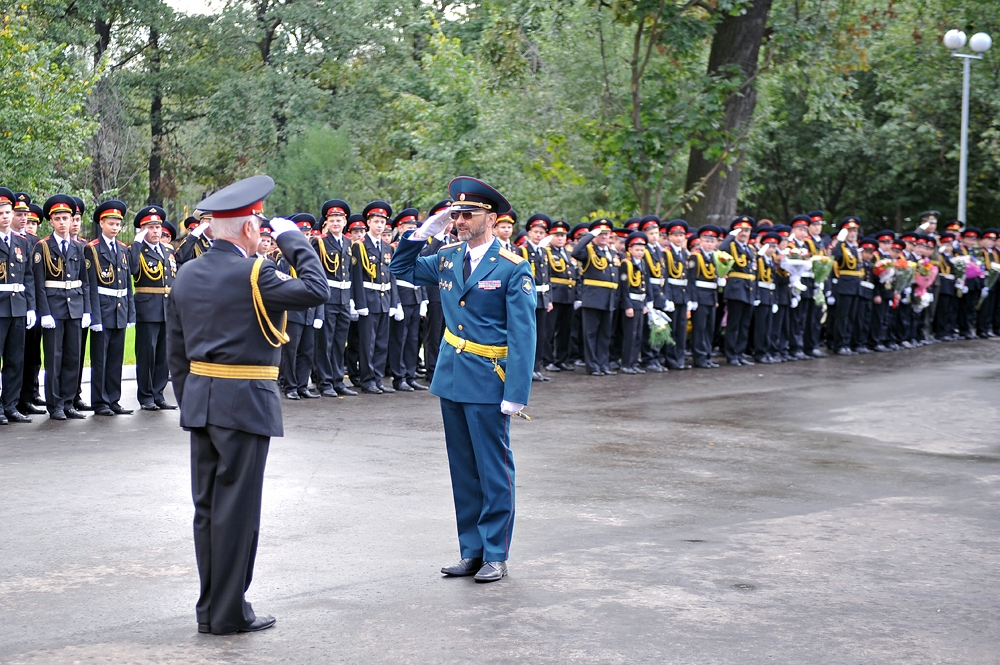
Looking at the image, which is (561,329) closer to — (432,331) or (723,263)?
(723,263)

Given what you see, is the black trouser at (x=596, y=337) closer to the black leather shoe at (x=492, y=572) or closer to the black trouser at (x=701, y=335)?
the black trouser at (x=701, y=335)

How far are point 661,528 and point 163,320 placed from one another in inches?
279

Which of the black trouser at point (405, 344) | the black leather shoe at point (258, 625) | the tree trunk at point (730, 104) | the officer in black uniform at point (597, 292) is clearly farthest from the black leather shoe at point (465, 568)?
the tree trunk at point (730, 104)

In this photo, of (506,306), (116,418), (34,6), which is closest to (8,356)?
(116,418)

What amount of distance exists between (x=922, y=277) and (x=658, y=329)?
7.15 m

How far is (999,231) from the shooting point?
79.8 feet

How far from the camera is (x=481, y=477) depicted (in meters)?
6.25

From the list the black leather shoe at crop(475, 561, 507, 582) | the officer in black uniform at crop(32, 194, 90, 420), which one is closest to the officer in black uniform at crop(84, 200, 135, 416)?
the officer in black uniform at crop(32, 194, 90, 420)

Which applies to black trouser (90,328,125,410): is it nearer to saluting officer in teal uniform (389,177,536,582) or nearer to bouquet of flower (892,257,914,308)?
saluting officer in teal uniform (389,177,536,582)

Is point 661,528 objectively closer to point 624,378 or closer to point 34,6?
point 624,378

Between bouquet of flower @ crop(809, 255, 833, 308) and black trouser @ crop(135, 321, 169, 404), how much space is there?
1035 cm

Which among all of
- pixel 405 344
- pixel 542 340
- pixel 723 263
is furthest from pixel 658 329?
pixel 405 344

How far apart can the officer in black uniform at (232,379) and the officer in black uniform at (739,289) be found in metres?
13.0

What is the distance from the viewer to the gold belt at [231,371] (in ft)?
17.5
